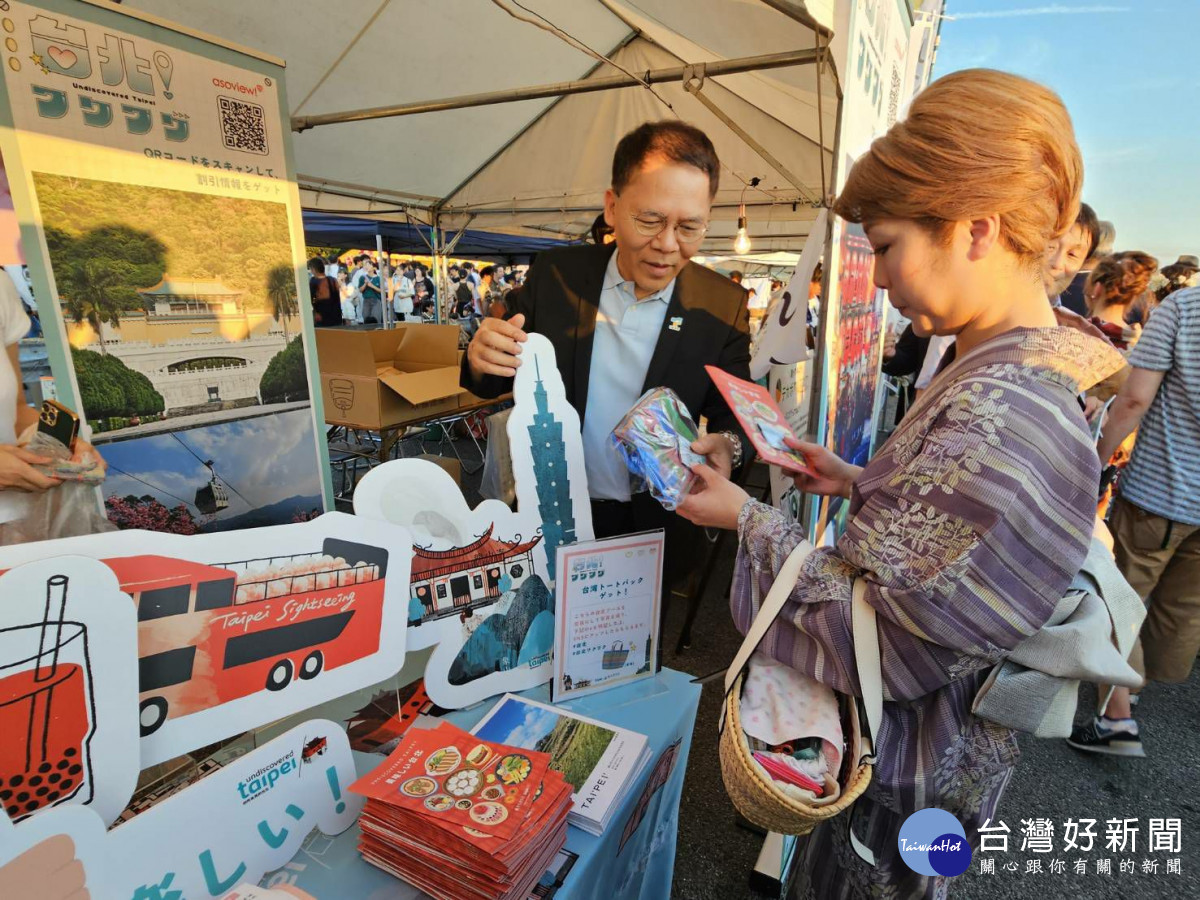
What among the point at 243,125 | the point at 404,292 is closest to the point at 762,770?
the point at 243,125

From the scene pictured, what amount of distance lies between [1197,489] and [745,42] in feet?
9.80

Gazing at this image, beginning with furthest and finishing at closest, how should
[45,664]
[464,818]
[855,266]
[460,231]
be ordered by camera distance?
[460,231] → [855,266] → [464,818] → [45,664]

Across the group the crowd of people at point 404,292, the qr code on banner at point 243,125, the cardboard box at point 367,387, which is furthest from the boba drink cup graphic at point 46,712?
the crowd of people at point 404,292

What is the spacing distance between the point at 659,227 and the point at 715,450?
0.49m

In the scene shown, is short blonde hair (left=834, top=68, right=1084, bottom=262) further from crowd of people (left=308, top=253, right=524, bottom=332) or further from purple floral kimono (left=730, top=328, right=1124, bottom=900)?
crowd of people (left=308, top=253, right=524, bottom=332)

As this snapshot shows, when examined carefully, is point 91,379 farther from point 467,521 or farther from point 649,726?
point 649,726

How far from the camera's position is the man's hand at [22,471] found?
0.84 meters

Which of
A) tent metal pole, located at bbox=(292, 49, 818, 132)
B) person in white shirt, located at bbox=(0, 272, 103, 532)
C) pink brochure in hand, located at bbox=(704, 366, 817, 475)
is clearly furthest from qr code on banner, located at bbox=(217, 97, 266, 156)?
tent metal pole, located at bbox=(292, 49, 818, 132)

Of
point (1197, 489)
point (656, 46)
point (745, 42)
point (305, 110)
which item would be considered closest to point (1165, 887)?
point (1197, 489)

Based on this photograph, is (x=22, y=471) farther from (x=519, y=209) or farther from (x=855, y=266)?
(x=519, y=209)

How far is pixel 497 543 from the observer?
1122mm

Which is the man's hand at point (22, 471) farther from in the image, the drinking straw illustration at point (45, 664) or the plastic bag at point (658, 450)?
the plastic bag at point (658, 450)

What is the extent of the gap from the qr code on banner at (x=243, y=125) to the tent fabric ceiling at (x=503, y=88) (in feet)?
3.92

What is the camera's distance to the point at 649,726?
1.15m
